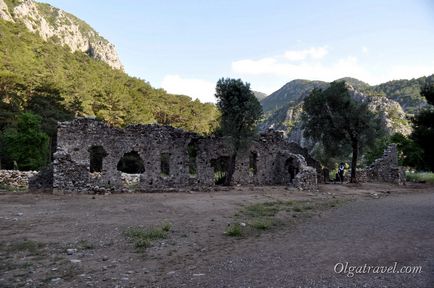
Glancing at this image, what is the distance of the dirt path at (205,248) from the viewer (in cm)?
545

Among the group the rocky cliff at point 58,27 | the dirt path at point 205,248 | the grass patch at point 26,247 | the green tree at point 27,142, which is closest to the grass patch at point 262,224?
the dirt path at point 205,248

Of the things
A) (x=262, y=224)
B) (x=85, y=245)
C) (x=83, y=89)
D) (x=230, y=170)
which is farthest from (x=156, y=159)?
(x=83, y=89)

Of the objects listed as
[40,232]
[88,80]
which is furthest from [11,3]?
[40,232]

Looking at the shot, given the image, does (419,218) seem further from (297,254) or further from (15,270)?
(15,270)

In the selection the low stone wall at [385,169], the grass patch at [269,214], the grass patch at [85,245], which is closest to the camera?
the grass patch at [85,245]

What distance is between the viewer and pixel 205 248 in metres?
7.59

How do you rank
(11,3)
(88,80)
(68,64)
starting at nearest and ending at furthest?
1. (88,80)
2. (68,64)
3. (11,3)

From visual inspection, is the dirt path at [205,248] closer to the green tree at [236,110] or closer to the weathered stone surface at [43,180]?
the weathered stone surface at [43,180]

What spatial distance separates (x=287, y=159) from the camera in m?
25.7

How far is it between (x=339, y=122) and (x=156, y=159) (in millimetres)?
12760

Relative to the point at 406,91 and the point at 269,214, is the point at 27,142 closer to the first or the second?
the point at 269,214

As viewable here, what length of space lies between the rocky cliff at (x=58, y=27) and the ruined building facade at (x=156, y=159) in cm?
8597

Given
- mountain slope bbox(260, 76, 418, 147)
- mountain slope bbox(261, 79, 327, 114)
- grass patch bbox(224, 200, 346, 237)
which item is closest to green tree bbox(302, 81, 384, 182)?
mountain slope bbox(260, 76, 418, 147)

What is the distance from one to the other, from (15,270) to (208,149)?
19.0 m
